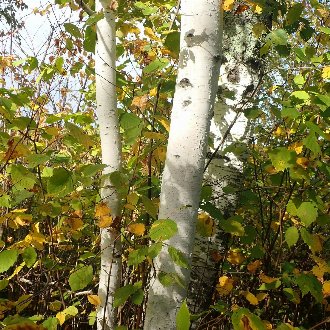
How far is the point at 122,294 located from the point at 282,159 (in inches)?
38.8

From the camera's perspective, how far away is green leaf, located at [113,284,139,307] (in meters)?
1.44

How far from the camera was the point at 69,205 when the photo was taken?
214cm

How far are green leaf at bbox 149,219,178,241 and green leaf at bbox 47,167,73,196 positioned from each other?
0.51 m

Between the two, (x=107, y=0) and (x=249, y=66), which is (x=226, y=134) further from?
(x=107, y=0)

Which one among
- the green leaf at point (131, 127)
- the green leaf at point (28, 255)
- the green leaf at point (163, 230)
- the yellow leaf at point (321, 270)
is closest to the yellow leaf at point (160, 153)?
the green leaf at point (131, 127)

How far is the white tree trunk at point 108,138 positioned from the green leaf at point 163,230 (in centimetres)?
61

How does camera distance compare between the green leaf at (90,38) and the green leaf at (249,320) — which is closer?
the green leaf at (249,320)

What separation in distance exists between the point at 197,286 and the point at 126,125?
0.85m

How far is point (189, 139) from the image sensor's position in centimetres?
125

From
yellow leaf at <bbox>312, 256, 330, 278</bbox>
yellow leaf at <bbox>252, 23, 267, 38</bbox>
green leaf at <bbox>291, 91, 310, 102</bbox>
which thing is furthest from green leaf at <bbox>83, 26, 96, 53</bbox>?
yellow leaf at <bbox>312, 256, 330, 278</bbox>

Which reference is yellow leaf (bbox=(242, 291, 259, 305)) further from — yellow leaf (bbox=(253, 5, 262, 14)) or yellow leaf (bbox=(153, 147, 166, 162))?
yellow leaf (bbox=(253, 5, 262, 14))

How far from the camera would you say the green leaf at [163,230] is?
1.12 meters

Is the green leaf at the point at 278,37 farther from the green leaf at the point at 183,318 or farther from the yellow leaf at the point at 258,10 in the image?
the green leaf at the point at 183,318

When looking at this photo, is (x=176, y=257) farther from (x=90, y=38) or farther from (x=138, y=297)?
(x=90, y=38)
